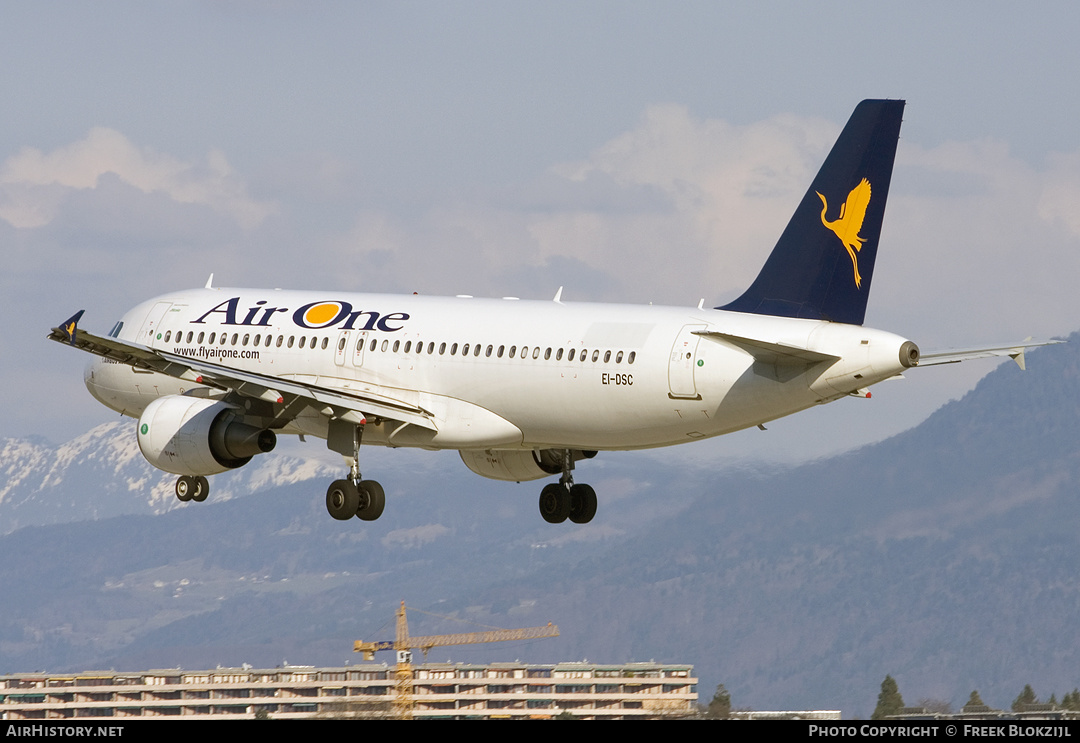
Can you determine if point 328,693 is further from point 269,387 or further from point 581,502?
point 269,387

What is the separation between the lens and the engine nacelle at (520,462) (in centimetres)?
5394

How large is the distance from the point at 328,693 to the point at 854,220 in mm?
135717

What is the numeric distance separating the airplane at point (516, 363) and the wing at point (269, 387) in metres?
A: 0.06

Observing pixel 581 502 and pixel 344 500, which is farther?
pixel 581 502

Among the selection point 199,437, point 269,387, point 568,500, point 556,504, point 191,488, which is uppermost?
point 269,387

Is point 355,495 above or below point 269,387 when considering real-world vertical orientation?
below

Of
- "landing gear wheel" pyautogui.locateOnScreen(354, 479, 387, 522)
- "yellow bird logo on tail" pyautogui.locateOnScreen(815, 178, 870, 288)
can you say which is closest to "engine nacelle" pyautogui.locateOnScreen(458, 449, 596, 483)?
"landing gear wheel" pyautogui.locateOnScreen(354, 479, 387, 522)

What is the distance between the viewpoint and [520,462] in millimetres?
54094

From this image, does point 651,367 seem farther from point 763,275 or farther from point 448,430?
point 448,430

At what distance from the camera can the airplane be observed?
4519cm

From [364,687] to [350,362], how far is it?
431ft

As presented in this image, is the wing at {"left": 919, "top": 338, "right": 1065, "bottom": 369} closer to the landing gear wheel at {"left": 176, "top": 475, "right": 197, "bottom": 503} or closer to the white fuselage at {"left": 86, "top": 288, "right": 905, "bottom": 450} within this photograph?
the white fuselage at {"left": 86, "top": 288, "right": 905, "bottom": 450}

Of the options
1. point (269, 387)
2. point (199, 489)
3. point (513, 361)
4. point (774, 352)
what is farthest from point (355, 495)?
point (774, 352)
